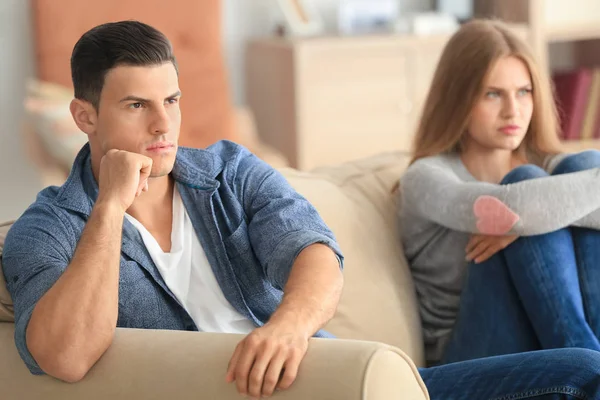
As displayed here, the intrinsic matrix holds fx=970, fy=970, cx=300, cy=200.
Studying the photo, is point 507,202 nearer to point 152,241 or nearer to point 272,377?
point 152,241

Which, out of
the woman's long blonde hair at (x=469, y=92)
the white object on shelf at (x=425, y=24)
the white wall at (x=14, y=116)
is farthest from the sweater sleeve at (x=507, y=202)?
the white wall at (x=14, y=116)

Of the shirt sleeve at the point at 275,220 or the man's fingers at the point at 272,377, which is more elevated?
the shirt sleeve at the point at 275,220

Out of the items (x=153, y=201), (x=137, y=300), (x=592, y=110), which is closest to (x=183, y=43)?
(x=592, y=110)

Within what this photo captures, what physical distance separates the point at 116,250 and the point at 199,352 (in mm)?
227

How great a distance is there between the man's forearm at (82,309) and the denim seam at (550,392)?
2.07 ft

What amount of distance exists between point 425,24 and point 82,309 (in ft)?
8.83

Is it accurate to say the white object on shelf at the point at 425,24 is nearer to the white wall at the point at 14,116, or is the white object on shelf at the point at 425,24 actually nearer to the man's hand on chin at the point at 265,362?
the white wall at the point at 14,116

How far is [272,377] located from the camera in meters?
1.13

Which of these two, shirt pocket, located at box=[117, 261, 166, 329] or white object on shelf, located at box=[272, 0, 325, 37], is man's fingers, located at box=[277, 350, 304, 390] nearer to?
shirt pocket, located at box=[117, 261, 166, 329]

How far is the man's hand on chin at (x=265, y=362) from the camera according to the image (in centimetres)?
113

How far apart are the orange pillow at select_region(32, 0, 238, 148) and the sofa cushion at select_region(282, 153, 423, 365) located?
144 centimetres

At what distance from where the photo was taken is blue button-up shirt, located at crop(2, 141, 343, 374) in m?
1.39

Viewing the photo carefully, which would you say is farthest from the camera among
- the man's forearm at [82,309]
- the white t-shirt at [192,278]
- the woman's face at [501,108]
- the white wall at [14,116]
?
the white wall at [14,116]

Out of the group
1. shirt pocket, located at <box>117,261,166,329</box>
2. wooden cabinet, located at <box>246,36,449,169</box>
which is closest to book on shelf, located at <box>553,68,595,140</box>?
wooden cabinet, located at <box>246,36,449,169</box>
